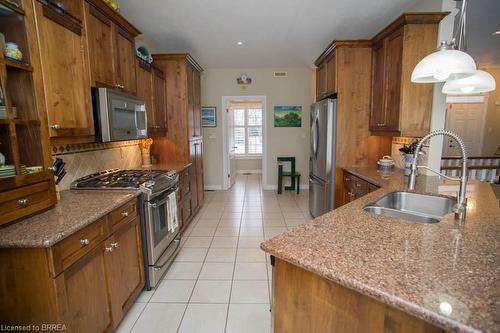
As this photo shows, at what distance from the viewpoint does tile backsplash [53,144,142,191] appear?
212 centimetres

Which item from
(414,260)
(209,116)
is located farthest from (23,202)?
(209,116)

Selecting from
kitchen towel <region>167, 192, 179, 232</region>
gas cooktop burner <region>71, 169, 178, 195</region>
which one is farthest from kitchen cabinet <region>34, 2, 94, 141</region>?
kitchen towel <region>167, 192, 179, 232</region>

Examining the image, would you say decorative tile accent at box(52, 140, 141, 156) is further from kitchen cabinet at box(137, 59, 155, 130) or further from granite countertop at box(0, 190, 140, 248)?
kitchen cabinet at box(137, 59, 155, 130)

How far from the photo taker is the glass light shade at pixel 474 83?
1.88 m

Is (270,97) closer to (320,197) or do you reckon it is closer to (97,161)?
(320,197)

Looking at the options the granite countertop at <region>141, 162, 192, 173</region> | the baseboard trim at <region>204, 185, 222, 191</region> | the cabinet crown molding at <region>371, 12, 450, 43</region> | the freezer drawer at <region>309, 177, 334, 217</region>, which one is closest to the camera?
the cabinet crown molding at <region>371, 12, 450, 43</region>

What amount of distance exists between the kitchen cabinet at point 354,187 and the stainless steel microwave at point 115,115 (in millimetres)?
2340

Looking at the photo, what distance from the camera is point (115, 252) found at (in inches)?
66.2

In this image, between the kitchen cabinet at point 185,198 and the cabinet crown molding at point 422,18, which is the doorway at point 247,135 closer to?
the kitchen cabinet at point 185,198

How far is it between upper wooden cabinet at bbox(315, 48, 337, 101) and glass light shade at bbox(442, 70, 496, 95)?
1.34 meters

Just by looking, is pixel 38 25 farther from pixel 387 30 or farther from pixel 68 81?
pixel 387 30

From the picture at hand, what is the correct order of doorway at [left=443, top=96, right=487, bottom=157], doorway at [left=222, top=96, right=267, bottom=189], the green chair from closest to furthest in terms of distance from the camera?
the green chair < doorway at [left=443, top=96, right=487, bottom=157] < doorway at [left=222, top=96, right=267, bottom=189]

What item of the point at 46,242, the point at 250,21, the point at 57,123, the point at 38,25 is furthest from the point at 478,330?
the point at 250,21

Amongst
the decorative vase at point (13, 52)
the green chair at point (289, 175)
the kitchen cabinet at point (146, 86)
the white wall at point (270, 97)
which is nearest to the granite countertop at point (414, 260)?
the decorative vase at point (13, 52)
